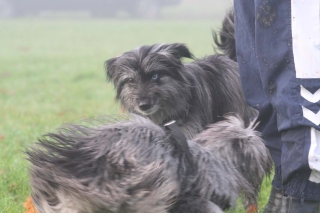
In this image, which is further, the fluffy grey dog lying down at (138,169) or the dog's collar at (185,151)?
the dog's collar at (185,151)

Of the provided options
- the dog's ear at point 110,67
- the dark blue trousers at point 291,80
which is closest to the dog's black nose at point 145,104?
the dog's ear at point 110,67

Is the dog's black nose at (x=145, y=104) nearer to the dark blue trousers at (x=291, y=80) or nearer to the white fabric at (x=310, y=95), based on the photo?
the dark blue trousers at (x=291, y=80)

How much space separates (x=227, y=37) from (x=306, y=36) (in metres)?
2.33

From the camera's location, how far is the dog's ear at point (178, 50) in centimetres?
447

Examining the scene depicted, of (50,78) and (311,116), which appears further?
(50,78)

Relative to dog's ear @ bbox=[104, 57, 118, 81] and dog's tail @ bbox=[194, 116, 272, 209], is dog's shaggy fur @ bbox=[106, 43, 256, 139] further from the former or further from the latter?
dog's tail @ bbox=[194, 116, 272, 209]

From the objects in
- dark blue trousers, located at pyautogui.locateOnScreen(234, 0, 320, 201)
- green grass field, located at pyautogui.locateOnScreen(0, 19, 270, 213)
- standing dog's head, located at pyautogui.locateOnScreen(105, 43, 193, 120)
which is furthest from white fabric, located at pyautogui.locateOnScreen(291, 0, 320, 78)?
standing dog's head, located at pyautogui.locateOnScreen(105, 43, 193, 120)

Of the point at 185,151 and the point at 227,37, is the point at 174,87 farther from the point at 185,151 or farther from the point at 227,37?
the point at 185,151

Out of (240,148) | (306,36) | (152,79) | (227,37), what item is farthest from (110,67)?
(306,36)

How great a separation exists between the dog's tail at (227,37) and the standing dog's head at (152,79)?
63 centimetres

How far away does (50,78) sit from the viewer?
43.1 ft

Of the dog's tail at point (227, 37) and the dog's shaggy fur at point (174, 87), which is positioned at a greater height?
the dog's tail at point (227, 37)

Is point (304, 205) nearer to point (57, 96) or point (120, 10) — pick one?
point (57, 96)

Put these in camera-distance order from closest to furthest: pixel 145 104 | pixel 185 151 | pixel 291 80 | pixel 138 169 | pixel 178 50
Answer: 1. pixel 138 169
2. pixel 185 151
3. pixel 291 80
4. pixel 145 104
5. pixel 178 50
